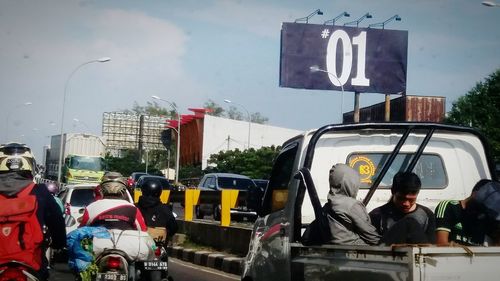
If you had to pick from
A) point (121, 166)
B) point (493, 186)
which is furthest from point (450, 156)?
point (121, 166)

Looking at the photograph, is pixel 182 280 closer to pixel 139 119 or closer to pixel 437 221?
pixel 437 221

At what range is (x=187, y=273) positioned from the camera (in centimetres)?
1408

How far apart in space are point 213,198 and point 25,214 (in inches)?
486

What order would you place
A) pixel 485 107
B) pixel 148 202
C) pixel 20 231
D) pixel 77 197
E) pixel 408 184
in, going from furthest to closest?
pixel 485 107 → pixel 77 197 → pixel 148 202 → pixel 408 184 → pixel 20 231

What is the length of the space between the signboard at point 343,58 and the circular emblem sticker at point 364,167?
2722 cm

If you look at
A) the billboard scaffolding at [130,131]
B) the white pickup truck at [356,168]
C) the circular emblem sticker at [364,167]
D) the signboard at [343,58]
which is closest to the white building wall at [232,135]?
the billboard scaffolding at [130,131]

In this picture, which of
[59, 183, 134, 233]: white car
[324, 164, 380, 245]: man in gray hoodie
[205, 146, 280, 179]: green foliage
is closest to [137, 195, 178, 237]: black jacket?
[324, 164, 380, 245]: man in gray hoodie

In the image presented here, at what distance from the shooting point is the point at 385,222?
17.9 feet

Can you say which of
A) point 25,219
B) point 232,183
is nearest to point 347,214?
point 25,219

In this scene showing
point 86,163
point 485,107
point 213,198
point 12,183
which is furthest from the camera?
→ point 86,163

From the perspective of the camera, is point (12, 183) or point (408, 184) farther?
point (408, 184)

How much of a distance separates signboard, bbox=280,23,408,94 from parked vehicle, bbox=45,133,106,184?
43.4 ft

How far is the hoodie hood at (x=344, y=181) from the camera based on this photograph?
513 centimetres

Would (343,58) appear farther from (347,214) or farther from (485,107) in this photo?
(347,214)
